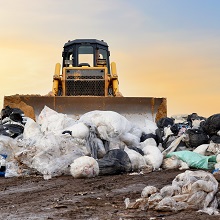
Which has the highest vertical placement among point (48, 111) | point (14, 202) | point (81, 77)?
point (81, 77)

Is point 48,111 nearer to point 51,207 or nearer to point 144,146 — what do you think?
point 144,146

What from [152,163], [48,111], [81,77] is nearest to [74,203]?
[152,163]

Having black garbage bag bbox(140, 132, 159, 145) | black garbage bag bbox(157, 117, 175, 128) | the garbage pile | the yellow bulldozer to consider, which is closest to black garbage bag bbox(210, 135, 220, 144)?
the garbage pile

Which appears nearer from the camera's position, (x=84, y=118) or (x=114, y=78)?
(x=84, y=118)

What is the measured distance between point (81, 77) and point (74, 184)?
22.3 feet

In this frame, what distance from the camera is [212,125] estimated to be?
9.81 metres

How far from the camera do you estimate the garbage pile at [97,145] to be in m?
7.32

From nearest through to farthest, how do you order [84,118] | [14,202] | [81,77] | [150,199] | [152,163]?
1. [150,199]
2. [14,202]
3. [152,163]
4. [84,118]
5. [81,77]

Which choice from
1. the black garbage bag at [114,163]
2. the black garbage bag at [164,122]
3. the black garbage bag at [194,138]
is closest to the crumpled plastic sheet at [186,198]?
the black garbage bag at [114,163]

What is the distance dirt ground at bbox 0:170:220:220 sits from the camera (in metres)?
4.27

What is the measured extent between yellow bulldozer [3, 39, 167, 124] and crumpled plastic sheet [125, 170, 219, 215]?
21.2 feet

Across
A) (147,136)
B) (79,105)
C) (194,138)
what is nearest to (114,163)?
(147,136)

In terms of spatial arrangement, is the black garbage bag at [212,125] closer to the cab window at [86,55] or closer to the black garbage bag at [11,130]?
the black garbage bag at [11,130]

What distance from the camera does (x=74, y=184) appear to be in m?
6.27
